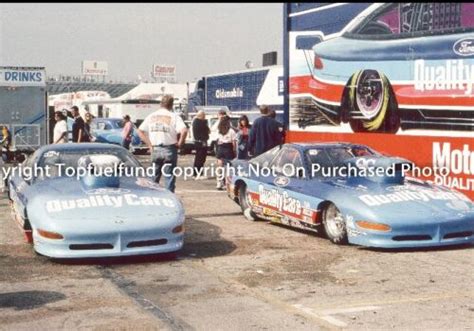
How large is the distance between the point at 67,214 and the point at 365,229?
2.96 meters

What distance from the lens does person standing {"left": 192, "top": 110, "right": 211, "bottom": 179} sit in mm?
15156

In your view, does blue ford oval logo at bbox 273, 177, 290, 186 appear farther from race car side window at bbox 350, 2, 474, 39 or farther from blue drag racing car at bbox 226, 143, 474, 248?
race car side window at bbox 350, 2, 474, 39

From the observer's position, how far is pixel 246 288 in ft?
19.3

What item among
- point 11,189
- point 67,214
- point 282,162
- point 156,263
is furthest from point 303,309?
point 11,189

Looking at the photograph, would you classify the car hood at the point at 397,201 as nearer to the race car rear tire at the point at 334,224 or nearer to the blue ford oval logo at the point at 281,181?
the race car rear tire at the point at 334,224

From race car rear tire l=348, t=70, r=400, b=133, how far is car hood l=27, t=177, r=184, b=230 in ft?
17.2

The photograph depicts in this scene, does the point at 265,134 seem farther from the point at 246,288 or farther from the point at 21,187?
the point at 246,288

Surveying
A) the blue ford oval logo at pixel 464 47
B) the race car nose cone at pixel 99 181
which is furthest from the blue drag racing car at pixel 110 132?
the race car nose cone at pixel 99 181

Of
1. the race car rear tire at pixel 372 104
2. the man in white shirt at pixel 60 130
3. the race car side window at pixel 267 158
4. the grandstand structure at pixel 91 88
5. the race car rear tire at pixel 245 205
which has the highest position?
the grandstand structure at pixel 91 88

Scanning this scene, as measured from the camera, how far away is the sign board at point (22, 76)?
2145 centimetres

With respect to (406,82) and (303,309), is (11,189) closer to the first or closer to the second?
(303,309)

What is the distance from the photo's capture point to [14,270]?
21.7 feet

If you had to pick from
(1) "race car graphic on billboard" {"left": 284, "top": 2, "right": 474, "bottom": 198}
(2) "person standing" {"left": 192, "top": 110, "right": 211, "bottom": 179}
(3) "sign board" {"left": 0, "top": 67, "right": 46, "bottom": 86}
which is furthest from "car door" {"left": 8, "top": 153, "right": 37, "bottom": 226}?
(3) "sign board" {"left": 0, "top": 67, "right": 46, "bottom": 86}

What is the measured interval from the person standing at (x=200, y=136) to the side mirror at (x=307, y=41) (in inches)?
96.5
